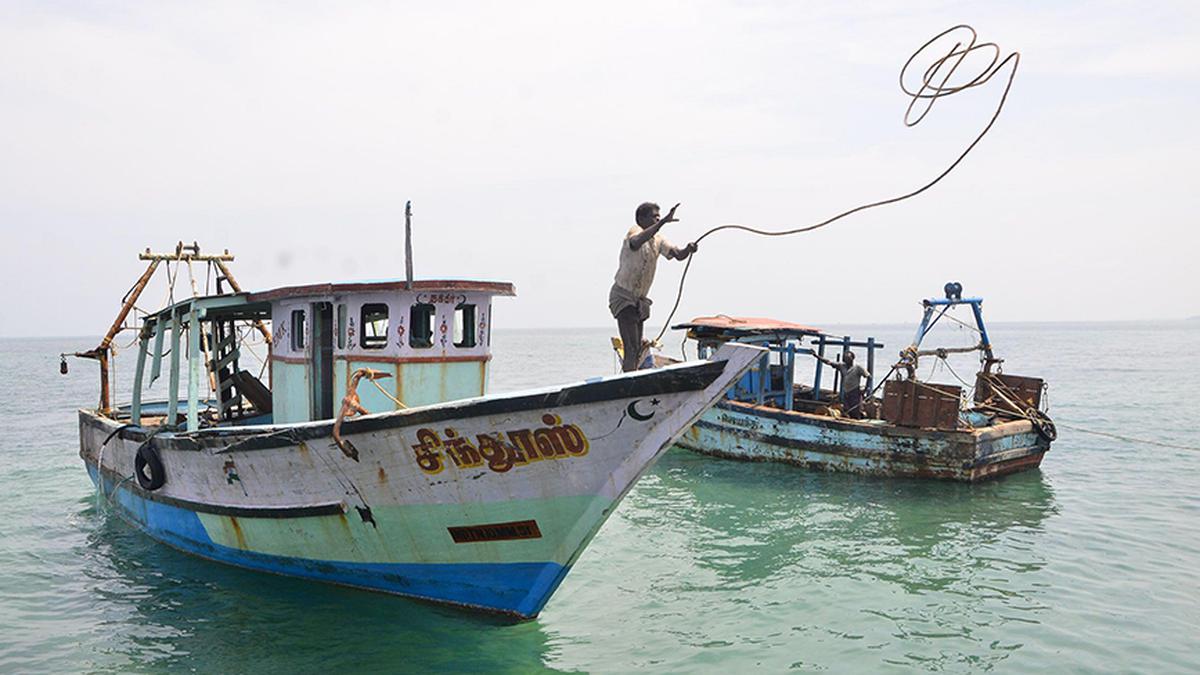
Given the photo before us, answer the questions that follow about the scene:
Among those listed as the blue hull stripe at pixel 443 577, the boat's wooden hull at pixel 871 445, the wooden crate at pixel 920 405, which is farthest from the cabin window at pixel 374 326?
the wooden crate at pixel 920 405

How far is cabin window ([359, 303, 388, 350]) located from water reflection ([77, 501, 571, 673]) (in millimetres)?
2632

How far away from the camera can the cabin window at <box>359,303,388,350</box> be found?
9367 mm

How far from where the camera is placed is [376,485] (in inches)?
315

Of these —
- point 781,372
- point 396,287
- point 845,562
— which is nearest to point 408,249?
point 396,287

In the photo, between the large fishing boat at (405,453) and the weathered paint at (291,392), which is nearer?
the large fishing boat at (405,453)

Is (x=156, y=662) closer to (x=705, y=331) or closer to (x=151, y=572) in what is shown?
(x=151, y=572)

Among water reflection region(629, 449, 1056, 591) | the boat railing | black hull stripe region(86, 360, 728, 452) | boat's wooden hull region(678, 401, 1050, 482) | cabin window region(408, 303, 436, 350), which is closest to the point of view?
black hull stripe region(86, 360, 728, 452)

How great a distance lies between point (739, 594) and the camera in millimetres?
9633

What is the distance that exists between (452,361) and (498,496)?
7.41ft

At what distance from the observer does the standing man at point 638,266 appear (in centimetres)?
693

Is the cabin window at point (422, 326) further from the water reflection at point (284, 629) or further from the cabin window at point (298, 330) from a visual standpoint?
the water reflection at point (284, 629)

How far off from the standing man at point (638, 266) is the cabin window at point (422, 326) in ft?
9.26

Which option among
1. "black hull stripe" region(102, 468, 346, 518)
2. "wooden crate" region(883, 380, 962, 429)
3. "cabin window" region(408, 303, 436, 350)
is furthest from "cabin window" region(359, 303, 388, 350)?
"wooden crate" region(883, 380, 962, 429)

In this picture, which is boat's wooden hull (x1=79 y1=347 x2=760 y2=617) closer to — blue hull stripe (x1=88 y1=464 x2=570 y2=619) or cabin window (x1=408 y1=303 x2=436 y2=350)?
blue hull stripe (x1=88 y1=464 x2=570 y2=619)
